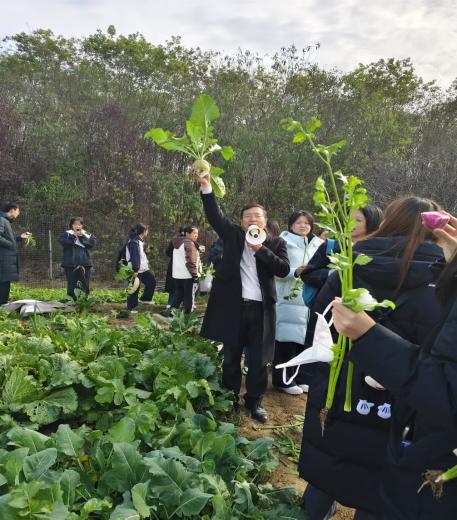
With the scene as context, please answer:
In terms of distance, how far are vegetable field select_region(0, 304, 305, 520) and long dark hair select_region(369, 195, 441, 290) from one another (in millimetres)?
1408

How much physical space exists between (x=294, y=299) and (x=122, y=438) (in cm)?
259

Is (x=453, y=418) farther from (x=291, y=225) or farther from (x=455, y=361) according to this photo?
(x=291, y=225)

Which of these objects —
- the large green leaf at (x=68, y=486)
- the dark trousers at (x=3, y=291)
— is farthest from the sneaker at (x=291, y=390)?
the dark trousers at (x=3, y=291)

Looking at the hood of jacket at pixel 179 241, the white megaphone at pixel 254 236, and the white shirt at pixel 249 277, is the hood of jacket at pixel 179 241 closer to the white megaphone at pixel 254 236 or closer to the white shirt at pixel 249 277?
the white shirt at pixel 249 277

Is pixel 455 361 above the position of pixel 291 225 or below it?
below

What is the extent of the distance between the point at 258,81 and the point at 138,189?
584 centimetres

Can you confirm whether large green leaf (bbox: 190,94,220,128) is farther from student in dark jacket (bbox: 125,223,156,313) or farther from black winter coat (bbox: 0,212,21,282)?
black winter coat (bbox: 0,212,21,282)

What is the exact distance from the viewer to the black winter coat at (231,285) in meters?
3.66

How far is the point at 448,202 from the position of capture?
1377 cm

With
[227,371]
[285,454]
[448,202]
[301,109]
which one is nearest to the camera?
[285,454]

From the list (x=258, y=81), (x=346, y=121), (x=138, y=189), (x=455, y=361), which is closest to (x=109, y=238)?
(x=138, y=189)

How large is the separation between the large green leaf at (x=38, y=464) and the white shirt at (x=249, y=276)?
1.92 meters

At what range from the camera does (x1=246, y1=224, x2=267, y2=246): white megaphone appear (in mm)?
3482

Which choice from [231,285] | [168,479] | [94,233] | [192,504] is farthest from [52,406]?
[94,233]
